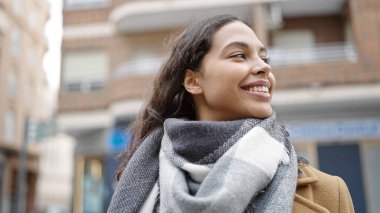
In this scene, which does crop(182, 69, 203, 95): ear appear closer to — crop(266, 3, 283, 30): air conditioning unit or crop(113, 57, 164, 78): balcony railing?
crop(113, 57, 164, 78): balcony railing

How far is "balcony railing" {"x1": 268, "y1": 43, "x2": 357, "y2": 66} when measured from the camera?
37.2 feet

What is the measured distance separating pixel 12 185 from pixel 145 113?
2478 cm

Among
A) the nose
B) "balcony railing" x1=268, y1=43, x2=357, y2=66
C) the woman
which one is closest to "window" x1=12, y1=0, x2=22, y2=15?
"balcony railing" x1=268, y1=43, x2=357, y2=66

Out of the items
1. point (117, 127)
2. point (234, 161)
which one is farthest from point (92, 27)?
point (234, 161)

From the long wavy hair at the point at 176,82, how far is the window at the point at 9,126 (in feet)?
76.4

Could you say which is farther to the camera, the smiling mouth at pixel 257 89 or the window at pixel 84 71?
the window at pixel 84 71

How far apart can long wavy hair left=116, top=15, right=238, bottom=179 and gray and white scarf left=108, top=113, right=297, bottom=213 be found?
0.18 m

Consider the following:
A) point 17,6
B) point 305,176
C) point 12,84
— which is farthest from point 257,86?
point 12,84

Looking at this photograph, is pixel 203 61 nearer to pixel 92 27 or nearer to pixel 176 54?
pixel 176 54

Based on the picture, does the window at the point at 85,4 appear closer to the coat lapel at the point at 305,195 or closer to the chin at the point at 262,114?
the chin at the point at 262,114

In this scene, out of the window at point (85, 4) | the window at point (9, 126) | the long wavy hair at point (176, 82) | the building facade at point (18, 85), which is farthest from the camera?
the window at point (9, 126)

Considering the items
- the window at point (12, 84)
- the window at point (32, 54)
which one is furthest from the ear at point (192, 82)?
the window at point (32, 54)

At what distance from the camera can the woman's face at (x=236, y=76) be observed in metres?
1.49

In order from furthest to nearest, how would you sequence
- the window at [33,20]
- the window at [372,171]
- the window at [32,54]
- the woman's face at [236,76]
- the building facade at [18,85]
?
the window at [32,54] → the window at [33,20] → the building facade at [18,85] → the window at [372,171] → the woman's face at [236,76]
